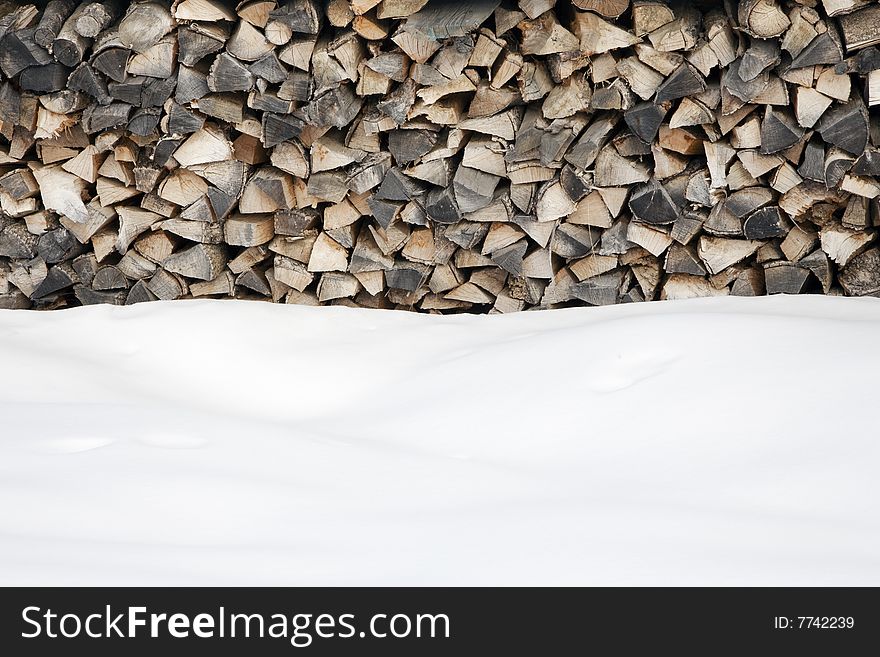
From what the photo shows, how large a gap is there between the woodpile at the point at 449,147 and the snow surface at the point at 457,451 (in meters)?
0.34

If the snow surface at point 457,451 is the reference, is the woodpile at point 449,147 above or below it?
above

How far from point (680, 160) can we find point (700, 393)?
3.42ft

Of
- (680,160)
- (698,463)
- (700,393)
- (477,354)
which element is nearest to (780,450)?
(698,463)

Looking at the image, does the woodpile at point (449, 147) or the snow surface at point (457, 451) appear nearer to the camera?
the snow surface at point (457, 451)

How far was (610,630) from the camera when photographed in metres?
0.91

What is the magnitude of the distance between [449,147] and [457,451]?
3.85 feet

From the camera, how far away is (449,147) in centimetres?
239

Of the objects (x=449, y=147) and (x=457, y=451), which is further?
(x=449, y=147)

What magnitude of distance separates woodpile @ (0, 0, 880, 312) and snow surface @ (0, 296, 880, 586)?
34 centimetres

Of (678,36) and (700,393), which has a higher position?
(678,36)

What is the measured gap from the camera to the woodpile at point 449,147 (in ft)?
7.31

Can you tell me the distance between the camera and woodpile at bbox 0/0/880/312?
223cm

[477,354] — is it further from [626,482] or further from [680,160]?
[680,160]

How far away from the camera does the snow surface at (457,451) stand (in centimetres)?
102
